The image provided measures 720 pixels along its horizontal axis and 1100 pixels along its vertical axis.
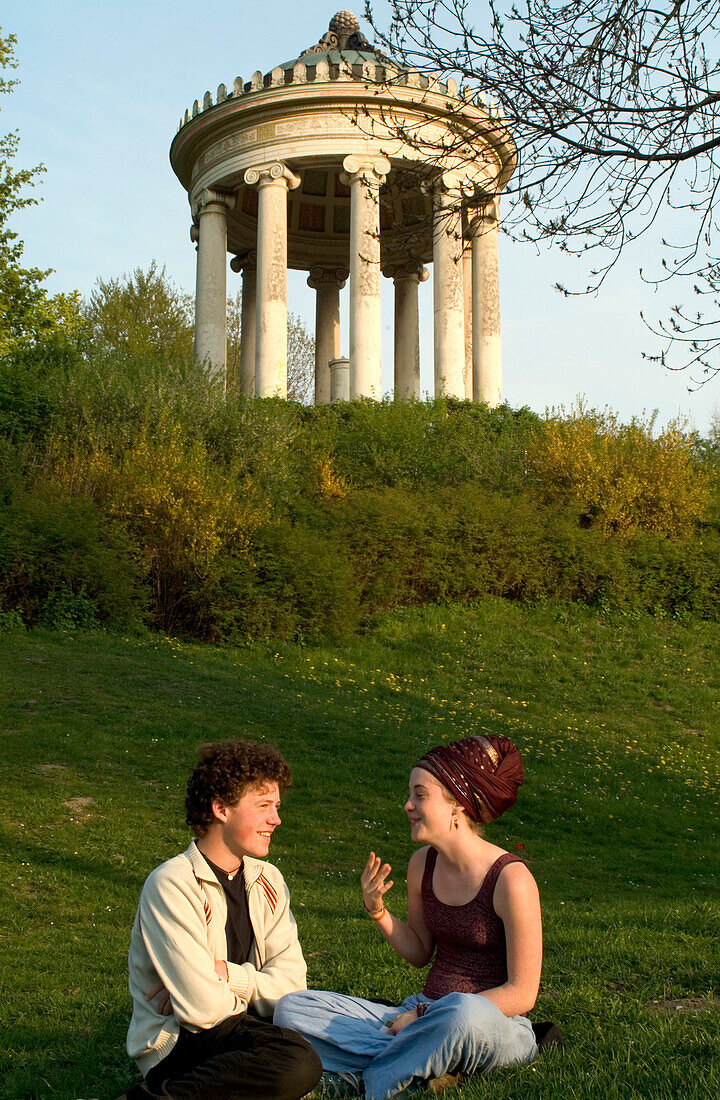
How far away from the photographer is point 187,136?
33.1m

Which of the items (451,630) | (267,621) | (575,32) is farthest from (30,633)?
(575,32)

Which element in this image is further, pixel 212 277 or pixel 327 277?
pixel 327 277

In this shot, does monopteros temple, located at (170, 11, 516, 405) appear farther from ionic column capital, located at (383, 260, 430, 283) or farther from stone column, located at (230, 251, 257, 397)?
ionic column capital, located at (383, 260, 430, 283)

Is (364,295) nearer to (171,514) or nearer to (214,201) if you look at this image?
(214,201)

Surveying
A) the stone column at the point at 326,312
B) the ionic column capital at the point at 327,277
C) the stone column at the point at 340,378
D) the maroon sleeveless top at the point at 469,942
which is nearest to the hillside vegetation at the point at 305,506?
the stone column at the point at 340,378

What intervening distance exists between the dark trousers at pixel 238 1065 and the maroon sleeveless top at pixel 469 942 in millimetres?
579

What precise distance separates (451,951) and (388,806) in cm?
803

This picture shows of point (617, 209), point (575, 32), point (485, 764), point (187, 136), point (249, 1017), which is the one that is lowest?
point (249, 1017)

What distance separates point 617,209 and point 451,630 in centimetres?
1382

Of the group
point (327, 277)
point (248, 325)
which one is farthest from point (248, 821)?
point (327, 277)

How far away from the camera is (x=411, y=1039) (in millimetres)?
3883

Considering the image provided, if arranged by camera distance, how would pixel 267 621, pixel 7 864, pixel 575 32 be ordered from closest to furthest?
pixel 575 32 < pixel 7 864 < pixel 267 621

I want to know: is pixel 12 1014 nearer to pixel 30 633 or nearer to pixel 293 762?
pixel 293 762

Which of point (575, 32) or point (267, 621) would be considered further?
point (267, 621)
